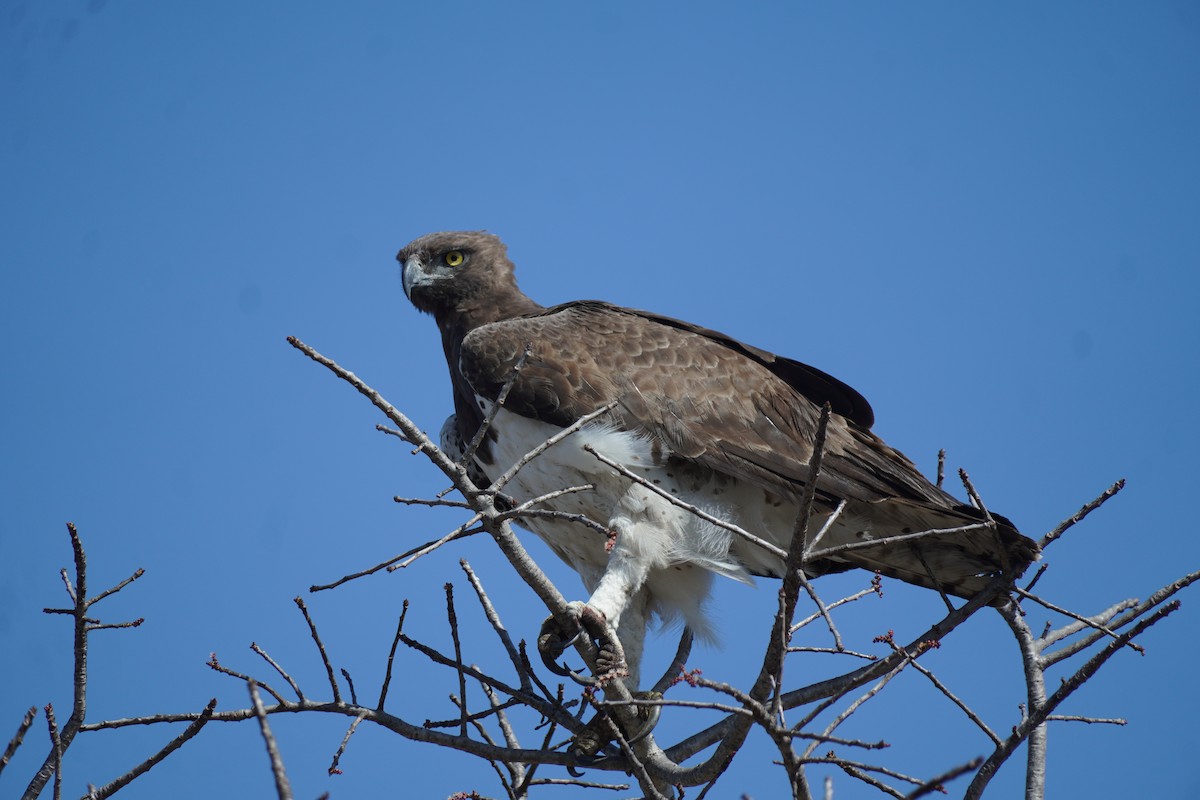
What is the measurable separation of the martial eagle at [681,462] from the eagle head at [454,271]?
2.36 feet

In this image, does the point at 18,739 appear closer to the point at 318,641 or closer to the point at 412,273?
the point at 318,641

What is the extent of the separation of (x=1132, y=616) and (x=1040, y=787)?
2.86ft

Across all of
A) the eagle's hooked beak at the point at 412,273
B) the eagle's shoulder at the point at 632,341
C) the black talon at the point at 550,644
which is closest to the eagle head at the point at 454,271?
the eagle's hooked beak at the point at 412,273

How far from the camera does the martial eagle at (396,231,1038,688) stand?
5.80 m

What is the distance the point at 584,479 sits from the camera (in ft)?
19.2

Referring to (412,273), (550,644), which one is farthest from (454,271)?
(550,644)

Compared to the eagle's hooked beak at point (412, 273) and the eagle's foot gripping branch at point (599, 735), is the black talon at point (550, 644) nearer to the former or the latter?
the eagle's foot gripping branch at point (599, 735)

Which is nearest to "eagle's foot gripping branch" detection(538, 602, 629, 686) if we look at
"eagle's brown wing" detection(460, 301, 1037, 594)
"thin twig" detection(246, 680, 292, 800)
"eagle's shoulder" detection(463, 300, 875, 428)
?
"eagle's brown wing" detection(460, 301, 1037, 594)

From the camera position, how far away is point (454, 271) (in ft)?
24.9

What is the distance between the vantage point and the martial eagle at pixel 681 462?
5.80 meters

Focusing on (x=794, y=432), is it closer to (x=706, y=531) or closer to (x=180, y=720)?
(x=706, y=531)

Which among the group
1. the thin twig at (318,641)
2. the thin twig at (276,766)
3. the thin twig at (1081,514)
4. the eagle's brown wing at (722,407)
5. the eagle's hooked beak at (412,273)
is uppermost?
the eagle's hooked beak at (412,273)

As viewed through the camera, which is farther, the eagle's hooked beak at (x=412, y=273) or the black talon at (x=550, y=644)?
the eagle's hooked beak at (x=412, y=273)

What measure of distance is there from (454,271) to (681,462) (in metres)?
2.35
